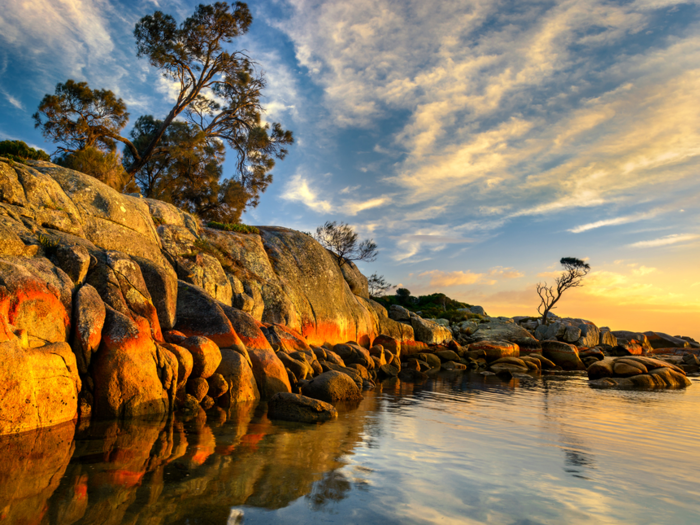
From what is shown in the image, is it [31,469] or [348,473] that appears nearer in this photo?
[31,469]

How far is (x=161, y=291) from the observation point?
1117 cm

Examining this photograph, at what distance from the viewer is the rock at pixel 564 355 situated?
31052 millimetres

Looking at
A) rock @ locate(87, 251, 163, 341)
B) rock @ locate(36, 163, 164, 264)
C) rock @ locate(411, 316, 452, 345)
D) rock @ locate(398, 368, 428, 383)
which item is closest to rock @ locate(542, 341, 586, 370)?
rock @ locate(411, 316, 452, 345)

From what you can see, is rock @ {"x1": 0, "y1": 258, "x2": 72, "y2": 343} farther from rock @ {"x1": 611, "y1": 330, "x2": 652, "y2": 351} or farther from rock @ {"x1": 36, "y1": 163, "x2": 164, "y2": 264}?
rock @ {"x1": 611, "y1": 330, "x2": 652, "y2": 351}

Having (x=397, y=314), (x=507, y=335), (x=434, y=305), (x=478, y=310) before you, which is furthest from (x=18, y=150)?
(x=478, y=310)

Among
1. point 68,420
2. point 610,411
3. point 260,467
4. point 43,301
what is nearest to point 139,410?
point 68,420

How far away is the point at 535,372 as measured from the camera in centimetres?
2695

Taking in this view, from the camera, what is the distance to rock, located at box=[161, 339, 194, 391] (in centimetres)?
916

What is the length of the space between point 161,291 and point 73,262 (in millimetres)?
2343

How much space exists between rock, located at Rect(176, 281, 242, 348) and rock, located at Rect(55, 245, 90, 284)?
2743mm

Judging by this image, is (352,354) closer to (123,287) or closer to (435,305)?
(123,287)

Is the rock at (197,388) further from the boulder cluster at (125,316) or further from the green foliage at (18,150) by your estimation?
the green foliage at (18,150)

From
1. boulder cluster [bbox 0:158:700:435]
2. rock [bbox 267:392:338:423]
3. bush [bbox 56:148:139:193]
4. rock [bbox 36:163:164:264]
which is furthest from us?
bush [bbox 56:148:139:193]

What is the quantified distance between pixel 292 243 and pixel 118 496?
65.4 feet
